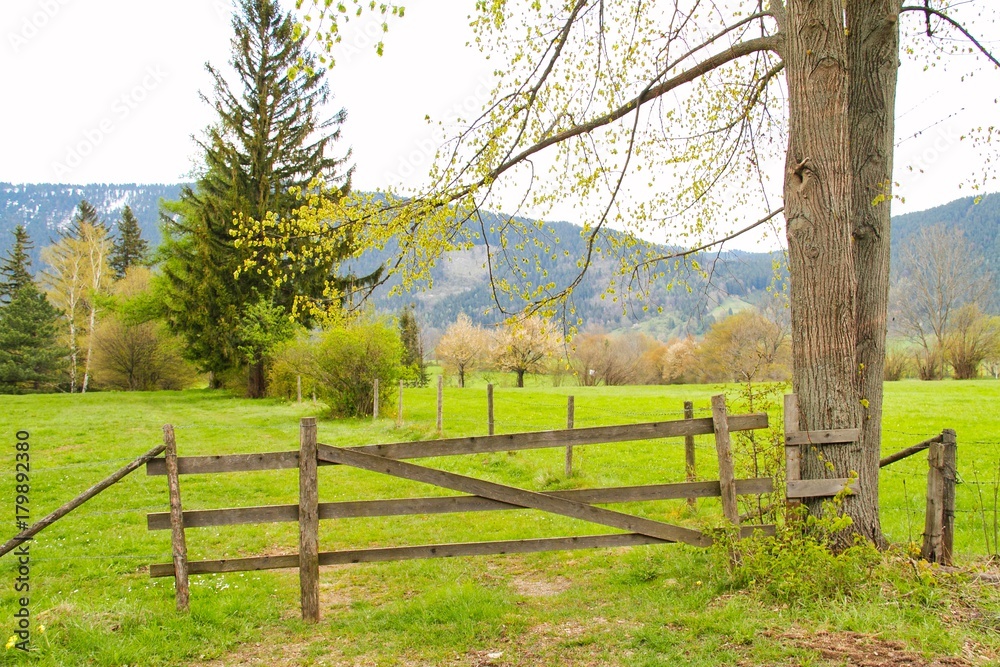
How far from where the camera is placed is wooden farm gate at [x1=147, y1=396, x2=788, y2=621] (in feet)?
18.2

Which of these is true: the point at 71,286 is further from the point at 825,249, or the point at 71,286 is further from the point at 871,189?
the point at 871,189

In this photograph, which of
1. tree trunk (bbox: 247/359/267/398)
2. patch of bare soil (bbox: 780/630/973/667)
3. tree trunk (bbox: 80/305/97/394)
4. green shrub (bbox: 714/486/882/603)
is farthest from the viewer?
tree trunk (bbox: 80/305/97/394)

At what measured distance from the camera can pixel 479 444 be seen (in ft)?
18.7

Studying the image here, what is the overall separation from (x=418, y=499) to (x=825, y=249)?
14.0 ft

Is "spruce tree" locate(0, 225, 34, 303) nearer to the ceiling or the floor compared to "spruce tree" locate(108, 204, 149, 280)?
nearer to the floor

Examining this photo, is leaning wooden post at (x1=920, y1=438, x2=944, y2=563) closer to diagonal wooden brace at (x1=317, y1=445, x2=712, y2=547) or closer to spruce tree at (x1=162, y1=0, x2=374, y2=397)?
diagonal wooden brace at (x1=317, y1=445, x2=712, y2=547)

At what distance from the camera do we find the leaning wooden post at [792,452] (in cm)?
584

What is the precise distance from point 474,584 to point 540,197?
487cm

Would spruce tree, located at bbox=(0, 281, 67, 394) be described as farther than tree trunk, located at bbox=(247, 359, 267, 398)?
Yes

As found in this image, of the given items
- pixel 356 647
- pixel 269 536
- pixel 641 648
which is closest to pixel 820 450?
pixel 641 648

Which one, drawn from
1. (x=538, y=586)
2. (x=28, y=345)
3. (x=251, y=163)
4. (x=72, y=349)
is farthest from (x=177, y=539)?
(x=28, y=345)

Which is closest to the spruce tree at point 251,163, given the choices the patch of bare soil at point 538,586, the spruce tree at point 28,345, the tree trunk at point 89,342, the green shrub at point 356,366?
the green shrub at point 356,366

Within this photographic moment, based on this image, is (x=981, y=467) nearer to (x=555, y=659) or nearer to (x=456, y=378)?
(x=555, y=659)

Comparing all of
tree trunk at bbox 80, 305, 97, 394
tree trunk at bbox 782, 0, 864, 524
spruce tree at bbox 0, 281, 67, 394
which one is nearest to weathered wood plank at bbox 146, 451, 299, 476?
tree trunk at bbox 782, 0, 864, 524
